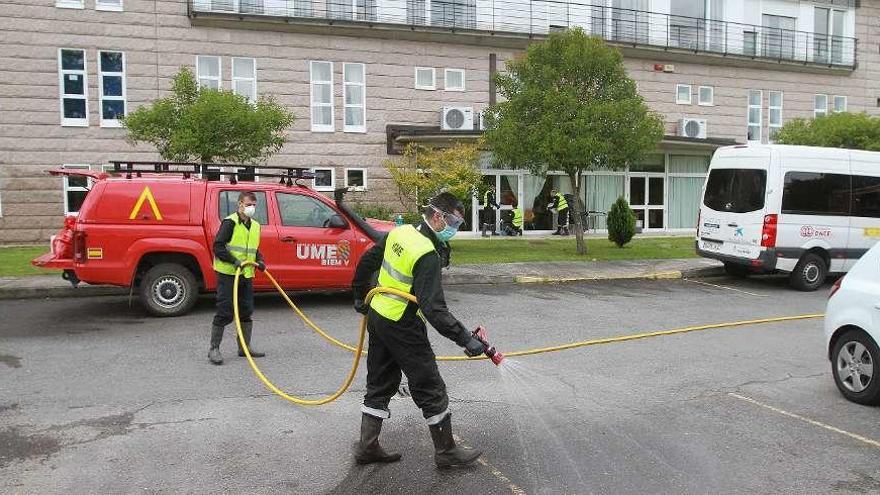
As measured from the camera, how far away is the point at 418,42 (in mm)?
23594

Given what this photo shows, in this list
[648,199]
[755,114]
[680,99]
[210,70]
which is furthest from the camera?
Answer: [755,114]

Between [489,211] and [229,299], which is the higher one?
[489,211]

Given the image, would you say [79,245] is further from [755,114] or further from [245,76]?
[755,114]

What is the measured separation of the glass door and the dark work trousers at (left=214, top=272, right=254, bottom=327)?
21.3 m

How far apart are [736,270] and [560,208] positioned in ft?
30.3

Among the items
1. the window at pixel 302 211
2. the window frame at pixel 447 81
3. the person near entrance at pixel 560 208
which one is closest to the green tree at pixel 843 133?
the person near entrance at pixel 560 208

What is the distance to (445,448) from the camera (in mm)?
4637

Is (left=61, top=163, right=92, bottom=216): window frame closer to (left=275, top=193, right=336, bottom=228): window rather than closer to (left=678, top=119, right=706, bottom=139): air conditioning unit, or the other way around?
(left=275, top=193, right=336, bottom=228): window

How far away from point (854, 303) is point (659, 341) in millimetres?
2884

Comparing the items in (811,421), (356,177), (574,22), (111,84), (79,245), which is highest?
(574,22)

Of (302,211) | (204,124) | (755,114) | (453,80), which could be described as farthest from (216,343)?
(755,114)

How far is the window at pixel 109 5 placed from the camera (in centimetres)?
2091

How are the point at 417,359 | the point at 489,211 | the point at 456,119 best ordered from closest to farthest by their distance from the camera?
the point at 417,359 → the point at 456,119 → the point at 489,211

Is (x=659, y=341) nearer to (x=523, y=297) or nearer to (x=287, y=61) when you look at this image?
(x=523, y=297)
